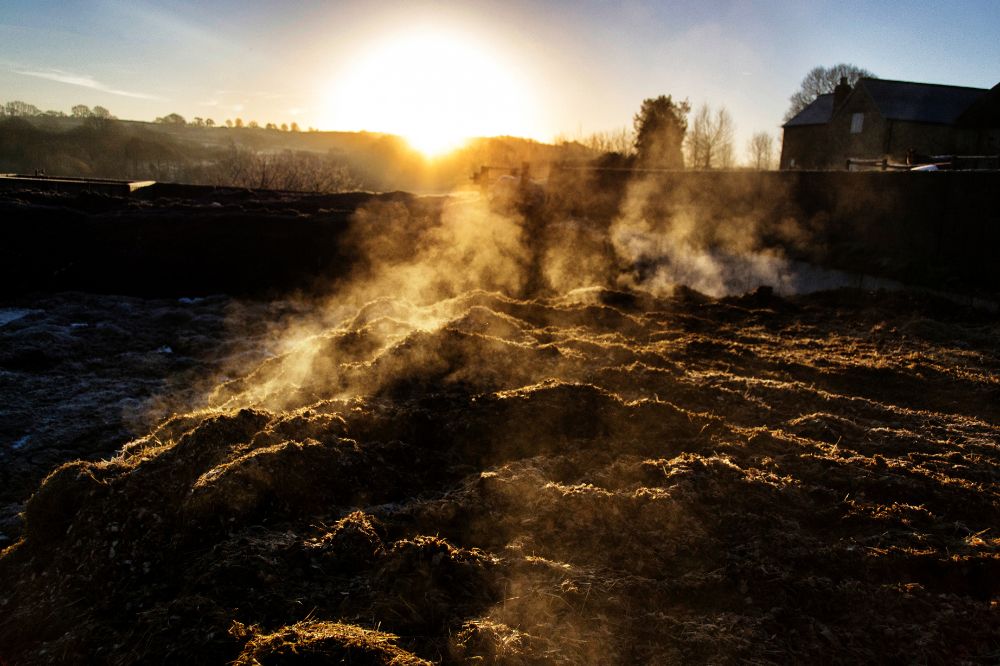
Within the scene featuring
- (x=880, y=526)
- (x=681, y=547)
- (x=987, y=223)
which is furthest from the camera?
(x=987, y=223)

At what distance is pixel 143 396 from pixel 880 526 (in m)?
7.25

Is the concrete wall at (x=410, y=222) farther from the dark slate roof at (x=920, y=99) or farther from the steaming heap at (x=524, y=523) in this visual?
the dark slate roof at (x=920, y=99)

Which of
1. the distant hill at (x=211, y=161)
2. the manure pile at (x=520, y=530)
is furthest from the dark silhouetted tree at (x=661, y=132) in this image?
the manure pile at (x=520, y=530)

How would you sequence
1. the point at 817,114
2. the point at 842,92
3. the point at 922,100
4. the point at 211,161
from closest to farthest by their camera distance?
the point at 922,100 < the point at 842,92 < the point at 817,114 < the point at 211,161

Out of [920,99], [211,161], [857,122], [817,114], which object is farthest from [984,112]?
[211,161]

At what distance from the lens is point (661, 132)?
3722 cm

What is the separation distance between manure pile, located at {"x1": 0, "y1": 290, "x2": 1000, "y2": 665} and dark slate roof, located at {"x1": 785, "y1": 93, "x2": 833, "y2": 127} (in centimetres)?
4133

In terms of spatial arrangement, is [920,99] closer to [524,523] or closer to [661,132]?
[661,132]

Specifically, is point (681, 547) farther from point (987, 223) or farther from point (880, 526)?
point (987, 223)

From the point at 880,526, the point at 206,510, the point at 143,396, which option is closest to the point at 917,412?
the point at 880,526

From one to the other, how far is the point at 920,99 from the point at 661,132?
1405 cm

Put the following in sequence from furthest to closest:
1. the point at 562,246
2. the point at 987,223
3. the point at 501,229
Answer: the point at 501,229 < the point at 562,246 < the point at 987,223

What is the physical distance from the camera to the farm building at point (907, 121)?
31547 mm

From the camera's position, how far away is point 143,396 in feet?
23.1
